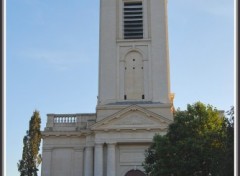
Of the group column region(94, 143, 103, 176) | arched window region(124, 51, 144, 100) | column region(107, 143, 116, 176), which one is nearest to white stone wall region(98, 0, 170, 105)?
arched window region(124, 51, 144, 100)

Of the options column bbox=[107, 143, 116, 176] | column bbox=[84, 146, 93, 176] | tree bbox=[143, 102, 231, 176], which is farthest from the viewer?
column bbox=[84, 146, 93, 176]

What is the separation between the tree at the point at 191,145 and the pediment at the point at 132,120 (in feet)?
33.4

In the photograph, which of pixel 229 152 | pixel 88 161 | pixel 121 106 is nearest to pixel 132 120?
pixel 121 106

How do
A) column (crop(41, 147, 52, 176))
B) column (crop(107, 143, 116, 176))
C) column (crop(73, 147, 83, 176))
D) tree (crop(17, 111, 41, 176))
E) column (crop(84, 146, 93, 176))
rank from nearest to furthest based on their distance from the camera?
column (crop(107, 143, 116, 176)) < column (crop(84, 146, 93, 176)) < column (crop(41, 147, 52, 176)) < column (crop(73, 147, 83, 176)) < tree (crop(17, 111, 41, 176))

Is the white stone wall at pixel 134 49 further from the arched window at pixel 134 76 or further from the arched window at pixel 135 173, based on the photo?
the arched window at pixel 135 173

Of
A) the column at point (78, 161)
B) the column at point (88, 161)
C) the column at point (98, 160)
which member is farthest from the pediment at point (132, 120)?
the column at point (78, 161)

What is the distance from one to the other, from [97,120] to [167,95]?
7015 mm

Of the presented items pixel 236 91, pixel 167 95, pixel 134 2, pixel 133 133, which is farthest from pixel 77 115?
pixel 236 91

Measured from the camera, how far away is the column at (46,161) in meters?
37.2

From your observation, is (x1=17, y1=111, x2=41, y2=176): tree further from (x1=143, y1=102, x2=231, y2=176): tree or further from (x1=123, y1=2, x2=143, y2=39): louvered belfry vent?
(x1=143, y1=102, x2=231, y2=176): tree

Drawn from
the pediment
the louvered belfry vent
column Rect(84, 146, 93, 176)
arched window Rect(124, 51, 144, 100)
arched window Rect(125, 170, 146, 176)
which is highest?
the louvered belfry vent

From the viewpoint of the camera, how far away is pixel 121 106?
121ft

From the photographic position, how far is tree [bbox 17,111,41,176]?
41188 mm

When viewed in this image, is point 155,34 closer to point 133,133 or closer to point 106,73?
point 106,73
